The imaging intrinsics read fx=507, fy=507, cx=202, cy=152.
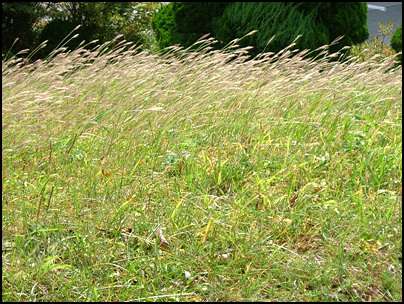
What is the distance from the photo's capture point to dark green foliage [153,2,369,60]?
7.74m

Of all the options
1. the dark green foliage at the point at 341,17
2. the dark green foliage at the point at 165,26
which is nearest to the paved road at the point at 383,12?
the dark green foliage at the point at 341,17

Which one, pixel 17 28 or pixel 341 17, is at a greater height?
pixel 17 28

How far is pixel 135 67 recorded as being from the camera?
4809 millimetres

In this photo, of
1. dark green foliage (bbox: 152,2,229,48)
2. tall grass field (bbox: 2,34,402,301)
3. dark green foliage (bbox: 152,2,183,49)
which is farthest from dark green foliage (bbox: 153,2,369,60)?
tall grass field (bbox: 2,34,402,301)

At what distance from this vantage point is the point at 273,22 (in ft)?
25.8

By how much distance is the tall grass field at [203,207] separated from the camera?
7.41ft

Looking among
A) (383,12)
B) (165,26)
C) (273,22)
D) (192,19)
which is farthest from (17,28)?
(383,12)

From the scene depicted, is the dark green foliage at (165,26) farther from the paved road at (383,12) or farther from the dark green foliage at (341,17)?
the paved road at (383,12)

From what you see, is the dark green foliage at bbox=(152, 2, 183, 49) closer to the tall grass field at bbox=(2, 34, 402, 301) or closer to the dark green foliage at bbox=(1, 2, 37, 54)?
the dark green foliage at bbox=(1, 2, 37, 54)

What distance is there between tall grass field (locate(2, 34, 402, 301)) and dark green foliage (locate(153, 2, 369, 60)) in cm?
403

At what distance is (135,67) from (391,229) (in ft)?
9.90

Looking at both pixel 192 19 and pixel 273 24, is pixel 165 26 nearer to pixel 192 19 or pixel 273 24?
pixel 192 19

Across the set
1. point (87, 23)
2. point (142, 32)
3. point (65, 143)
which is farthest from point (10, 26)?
point (65, 143)

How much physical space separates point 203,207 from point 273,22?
5679mm
